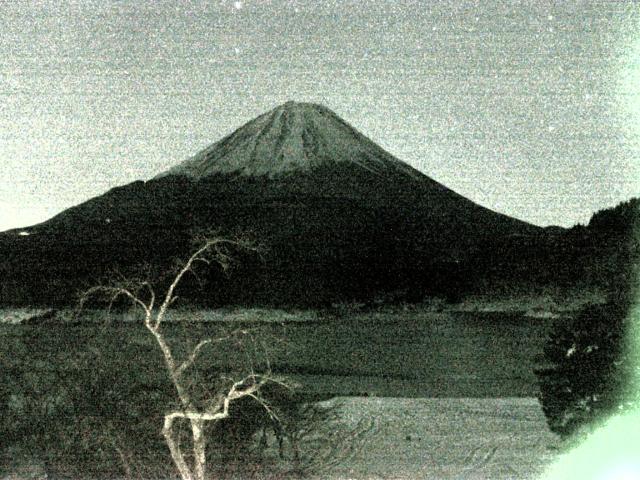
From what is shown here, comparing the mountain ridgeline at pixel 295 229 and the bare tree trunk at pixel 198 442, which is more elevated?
the bare tree trunk at pixel 198 442

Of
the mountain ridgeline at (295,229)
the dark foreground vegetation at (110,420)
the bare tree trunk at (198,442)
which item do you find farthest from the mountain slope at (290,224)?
the bare tree trunk at (198,442)

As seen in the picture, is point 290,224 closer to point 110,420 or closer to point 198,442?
point 110,420

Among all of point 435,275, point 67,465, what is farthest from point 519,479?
point 435,275

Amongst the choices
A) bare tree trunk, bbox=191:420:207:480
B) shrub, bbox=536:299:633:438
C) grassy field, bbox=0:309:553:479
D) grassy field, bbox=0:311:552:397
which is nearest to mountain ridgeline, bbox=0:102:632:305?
grassy field, bbox=0:311:552:397

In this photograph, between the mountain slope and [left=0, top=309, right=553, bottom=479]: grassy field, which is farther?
the mountain slope

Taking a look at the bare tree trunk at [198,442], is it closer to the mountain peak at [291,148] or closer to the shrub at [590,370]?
the shrub at [590,370]

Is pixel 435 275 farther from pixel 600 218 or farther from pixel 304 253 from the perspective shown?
pixel 600 218

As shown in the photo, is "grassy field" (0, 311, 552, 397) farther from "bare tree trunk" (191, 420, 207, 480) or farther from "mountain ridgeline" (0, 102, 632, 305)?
"mountain ridgeline" (0, 102, 632, 305)
